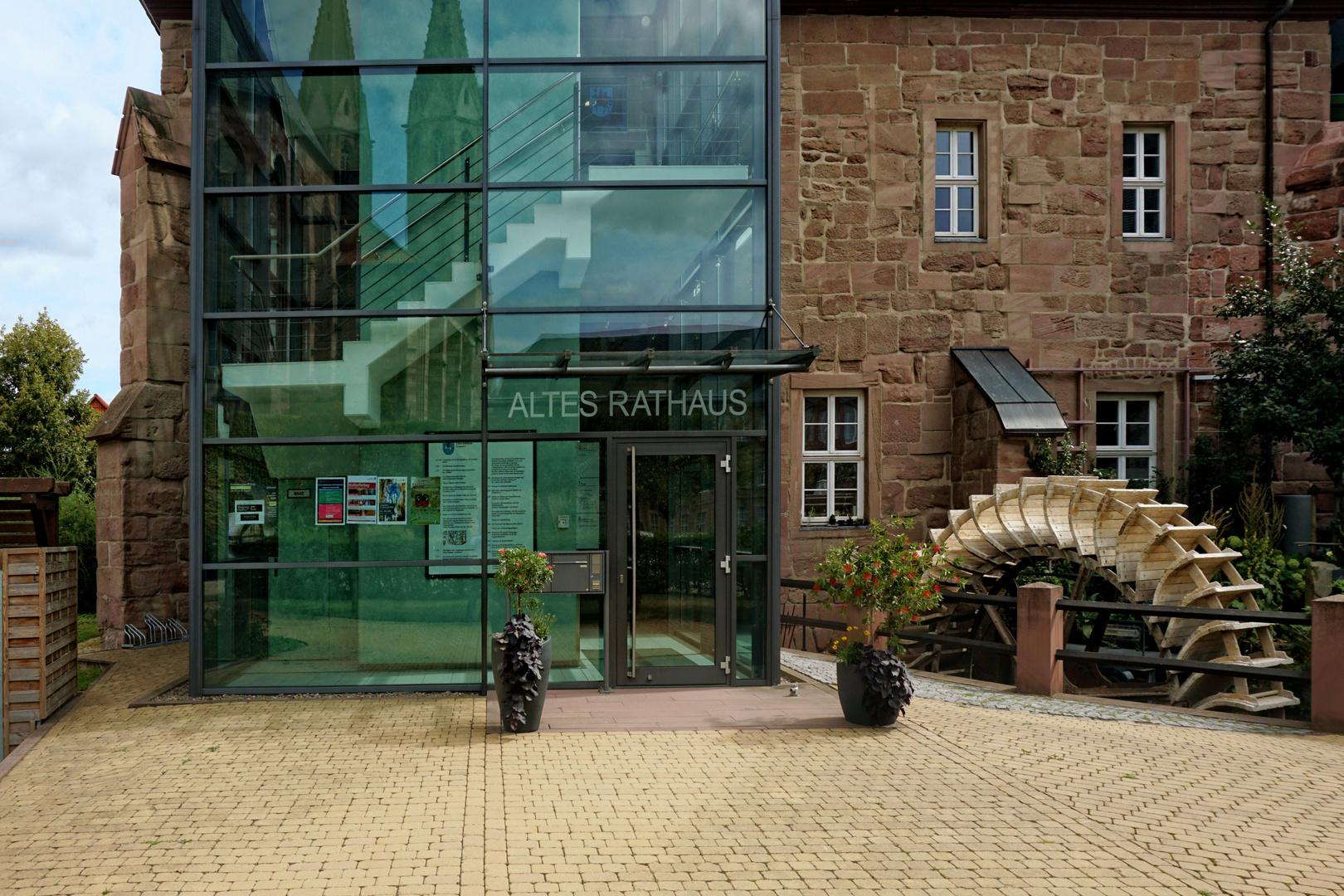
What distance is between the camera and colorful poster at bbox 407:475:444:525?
9898 mm

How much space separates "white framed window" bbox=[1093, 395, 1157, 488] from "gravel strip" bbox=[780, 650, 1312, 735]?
18.0ft

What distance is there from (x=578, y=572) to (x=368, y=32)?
231 inches

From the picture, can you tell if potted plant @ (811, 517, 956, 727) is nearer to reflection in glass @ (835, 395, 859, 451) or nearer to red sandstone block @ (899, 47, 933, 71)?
reflection in glass @ (835, 395, 859, 451)

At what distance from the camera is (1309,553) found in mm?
13625

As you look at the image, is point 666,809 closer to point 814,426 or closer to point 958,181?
point 814,426

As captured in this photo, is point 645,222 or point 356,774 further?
point 645,222

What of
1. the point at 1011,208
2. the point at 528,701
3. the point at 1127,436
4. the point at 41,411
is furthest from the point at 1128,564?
the point at 41,411

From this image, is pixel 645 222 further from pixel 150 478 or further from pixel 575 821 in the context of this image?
pixel 150 478

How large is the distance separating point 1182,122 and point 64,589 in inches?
602

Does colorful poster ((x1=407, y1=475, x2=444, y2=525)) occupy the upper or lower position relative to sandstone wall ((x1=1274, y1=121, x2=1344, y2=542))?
lower

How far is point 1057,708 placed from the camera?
30.5 feet

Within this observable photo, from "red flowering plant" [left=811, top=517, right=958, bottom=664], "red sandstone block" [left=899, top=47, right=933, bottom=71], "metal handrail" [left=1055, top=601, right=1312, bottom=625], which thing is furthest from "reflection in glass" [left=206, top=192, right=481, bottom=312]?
"red sandstone block" [left=899, top=47, right=933, bottom=71]

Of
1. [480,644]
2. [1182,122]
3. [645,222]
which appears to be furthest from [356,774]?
[1182,122]

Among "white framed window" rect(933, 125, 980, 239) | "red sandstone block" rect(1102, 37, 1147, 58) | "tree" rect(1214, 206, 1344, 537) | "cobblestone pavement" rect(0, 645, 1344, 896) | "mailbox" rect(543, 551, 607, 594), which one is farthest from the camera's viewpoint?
"white framed window" rect(933, 125, 980, 239)
